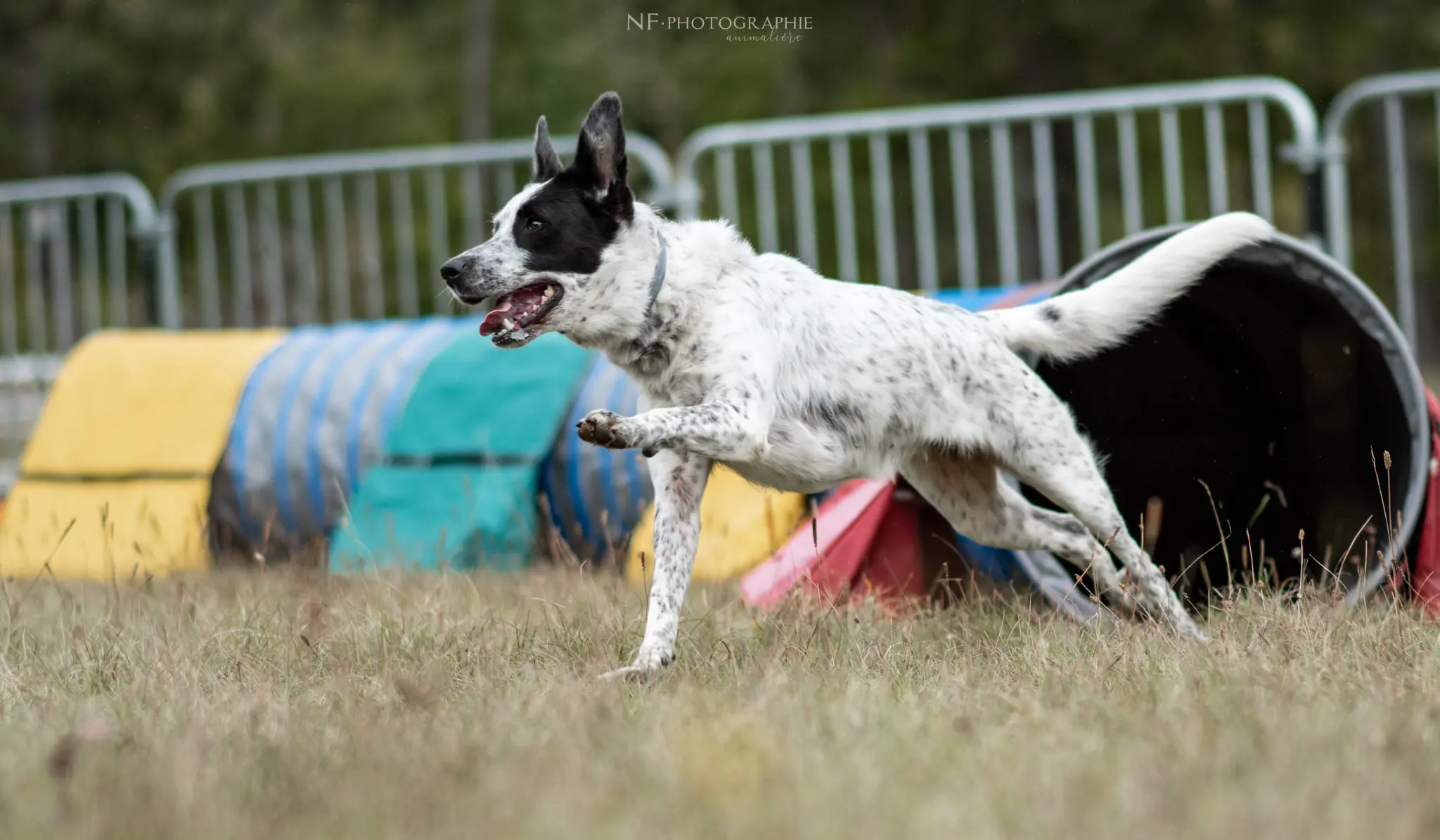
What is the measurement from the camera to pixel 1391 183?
22.4ft

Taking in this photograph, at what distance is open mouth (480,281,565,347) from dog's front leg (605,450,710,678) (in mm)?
433

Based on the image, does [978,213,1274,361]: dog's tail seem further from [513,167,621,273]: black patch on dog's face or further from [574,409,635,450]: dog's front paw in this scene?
[574,409,635,450]: dog's front paw

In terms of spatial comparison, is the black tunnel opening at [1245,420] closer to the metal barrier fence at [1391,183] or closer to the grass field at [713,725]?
the grass field at [713,725]

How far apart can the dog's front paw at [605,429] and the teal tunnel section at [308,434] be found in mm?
3609

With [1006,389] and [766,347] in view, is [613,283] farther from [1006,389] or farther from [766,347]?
[1006,389]

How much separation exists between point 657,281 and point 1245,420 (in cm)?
221

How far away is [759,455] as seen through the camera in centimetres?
353

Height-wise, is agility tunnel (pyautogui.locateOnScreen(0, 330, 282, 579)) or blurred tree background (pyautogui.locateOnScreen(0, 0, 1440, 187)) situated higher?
blurred tree background (pyautogui.locateOnScreen(0, 0, 1440, 187))

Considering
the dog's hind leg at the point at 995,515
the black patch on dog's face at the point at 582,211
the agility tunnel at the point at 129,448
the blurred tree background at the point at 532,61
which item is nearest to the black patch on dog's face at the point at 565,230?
the black patch on dog's face at the point at 582,211

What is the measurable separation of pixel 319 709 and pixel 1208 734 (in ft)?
5.66

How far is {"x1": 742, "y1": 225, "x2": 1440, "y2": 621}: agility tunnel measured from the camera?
4.45 meters

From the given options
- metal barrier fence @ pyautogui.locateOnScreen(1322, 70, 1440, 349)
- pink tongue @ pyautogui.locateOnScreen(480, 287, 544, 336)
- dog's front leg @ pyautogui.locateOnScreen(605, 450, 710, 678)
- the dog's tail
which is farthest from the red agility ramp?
metal barrier fence @ pyautogui.locateOnScreen(1322, 70, 1440, 349)

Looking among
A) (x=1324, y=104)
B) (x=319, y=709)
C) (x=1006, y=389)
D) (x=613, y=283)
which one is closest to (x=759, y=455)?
(x=613, y=283)

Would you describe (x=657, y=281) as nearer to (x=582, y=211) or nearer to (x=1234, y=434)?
(x=582, y=211)
